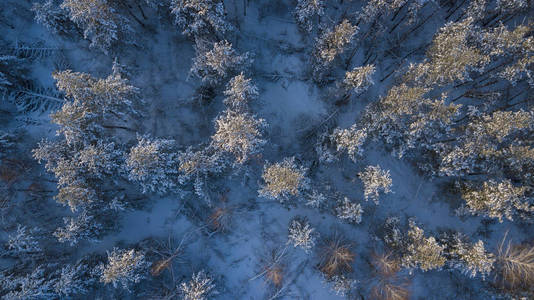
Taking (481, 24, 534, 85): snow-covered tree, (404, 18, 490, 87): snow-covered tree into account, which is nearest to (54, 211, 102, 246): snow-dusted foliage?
(404, 18, 490, 87): snow-covered tree

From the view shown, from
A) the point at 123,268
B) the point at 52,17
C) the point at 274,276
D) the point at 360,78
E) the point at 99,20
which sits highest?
the point at 360,78

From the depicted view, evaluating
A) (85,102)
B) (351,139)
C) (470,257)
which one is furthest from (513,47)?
(85,102)

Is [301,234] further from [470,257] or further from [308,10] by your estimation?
[308,10]

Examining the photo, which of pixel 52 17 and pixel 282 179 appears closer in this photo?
pixel 282 179

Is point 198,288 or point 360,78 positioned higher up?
point 360,78

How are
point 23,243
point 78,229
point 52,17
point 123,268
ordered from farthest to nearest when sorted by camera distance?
point 52,17 < point 23,243 < point 78,229 < point 123,268

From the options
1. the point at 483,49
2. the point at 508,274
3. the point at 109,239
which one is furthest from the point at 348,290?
the point at 483,49

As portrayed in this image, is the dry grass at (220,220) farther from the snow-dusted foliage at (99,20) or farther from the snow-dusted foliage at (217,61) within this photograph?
the snow-dusted foliage at (99,20)
